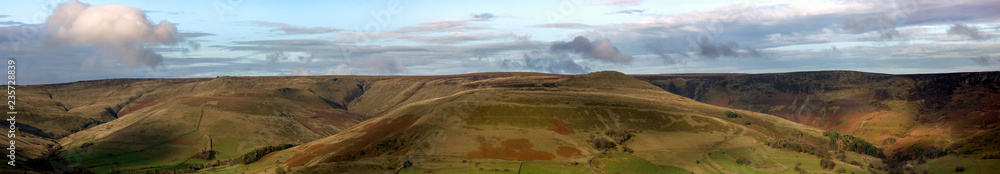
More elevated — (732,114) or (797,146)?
(732,114)

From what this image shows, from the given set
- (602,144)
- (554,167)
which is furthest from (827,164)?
(554,167)

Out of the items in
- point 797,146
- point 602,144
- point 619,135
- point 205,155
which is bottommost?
point 205,155

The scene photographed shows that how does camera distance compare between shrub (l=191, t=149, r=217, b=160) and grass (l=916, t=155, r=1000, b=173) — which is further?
shrub (l=191, t=149, r=217, b=160)

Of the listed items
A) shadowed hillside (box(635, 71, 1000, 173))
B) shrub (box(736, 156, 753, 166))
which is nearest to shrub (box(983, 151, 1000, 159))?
shadowed hillside (box(635, 71, 1000, 173))

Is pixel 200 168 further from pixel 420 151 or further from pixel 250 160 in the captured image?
pixel 420 151

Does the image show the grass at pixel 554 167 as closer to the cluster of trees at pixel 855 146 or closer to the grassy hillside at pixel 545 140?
the grassy hillside at pixel 545 140

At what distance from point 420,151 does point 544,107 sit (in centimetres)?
4936

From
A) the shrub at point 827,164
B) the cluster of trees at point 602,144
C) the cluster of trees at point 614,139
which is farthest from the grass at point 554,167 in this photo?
the shrub at point 827,164

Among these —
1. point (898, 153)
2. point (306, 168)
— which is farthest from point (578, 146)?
point (898, 153)

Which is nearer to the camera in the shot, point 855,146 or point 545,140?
point 545,140

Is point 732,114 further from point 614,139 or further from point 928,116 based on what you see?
point 928,116

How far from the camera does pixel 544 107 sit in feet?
522

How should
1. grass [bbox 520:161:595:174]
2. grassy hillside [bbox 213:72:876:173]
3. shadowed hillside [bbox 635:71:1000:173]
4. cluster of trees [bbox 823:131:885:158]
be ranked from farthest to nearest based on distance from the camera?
1. shadowed hillside [bbox 635:71:1000:173]
2. cluster of trees [bbox 823:131:885:158]
3. grassy hillside [bbox 213:72:876:173]
4. grass [bbox 520:161:595:174]

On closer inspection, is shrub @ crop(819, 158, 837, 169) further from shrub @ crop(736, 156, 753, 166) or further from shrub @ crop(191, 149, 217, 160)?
shrub @ crop(191, 149, 217, 160)
